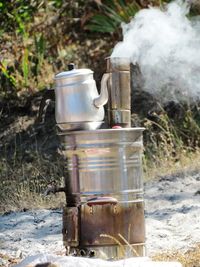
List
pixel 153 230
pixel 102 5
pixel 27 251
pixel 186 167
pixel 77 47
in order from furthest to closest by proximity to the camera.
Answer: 1. pixel 77 47
2. pixel 102 5
3. pixel 186 167
4. pixel 153 230
5. pixel 27 251

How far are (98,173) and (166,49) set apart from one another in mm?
3220

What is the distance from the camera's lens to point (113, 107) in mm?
5344

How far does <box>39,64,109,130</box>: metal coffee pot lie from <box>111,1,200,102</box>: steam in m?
0.76

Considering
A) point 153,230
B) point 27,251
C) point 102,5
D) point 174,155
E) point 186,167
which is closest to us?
point 27,251

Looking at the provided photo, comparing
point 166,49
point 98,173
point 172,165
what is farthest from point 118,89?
point 172,165

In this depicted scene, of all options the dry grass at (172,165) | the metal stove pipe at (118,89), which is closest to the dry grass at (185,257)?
the metal stove pipe at (118,89)

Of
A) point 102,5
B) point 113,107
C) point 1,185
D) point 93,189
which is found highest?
point 102,5

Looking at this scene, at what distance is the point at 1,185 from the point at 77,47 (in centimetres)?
399

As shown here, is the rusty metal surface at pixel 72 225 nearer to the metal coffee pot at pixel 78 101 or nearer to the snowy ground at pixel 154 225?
the metal coffee pot at pixel 78 101

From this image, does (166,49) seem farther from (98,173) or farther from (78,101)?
(98,173)

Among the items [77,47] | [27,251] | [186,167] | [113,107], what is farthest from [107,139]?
[77,47]

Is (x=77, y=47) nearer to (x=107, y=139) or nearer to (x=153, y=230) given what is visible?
(x=153, y=230)

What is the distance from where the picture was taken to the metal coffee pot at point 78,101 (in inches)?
206

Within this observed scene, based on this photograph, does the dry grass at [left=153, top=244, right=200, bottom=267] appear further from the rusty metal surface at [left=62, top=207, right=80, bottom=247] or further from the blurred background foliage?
the blurred background foliage
